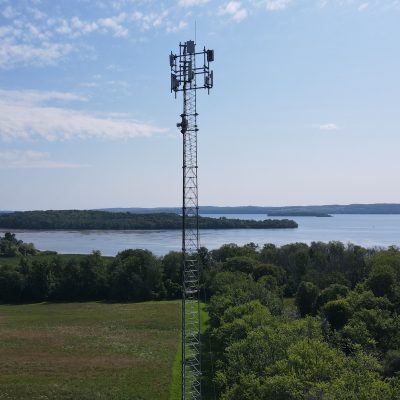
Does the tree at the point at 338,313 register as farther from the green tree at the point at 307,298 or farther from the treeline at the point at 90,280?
the treeline at the point at 90,280

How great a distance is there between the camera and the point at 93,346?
128ft

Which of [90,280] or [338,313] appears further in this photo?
[90,280]

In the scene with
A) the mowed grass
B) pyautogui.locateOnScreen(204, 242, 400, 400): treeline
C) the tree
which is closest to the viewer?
pyautogui.locateOnScreen(204, 242, 400, 400): treeline

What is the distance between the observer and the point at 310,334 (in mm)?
24062

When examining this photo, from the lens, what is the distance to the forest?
57.9 feet

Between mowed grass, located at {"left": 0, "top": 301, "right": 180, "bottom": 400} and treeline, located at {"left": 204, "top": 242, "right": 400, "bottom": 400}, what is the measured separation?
4412mm

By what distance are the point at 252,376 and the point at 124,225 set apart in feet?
584

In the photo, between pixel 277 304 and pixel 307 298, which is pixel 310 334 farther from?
pixel 307 298

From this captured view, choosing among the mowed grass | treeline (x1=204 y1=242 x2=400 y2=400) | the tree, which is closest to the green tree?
treeline (x1=204 y1=242 x2=400 y2=400)

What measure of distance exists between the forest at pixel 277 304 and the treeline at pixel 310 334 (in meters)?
0.06

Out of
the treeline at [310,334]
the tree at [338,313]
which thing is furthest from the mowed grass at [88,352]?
the tree at [338,313]

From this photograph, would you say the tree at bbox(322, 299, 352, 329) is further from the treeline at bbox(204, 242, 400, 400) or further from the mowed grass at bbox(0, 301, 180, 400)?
the mowed grass at bbox(0, 301, 180, 400)

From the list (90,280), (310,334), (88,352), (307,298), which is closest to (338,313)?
(307,298)

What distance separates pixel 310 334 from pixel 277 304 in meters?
11.5
